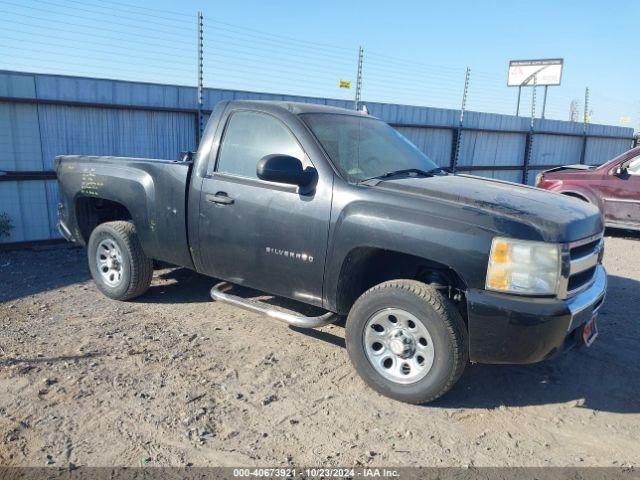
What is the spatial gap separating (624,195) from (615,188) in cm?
19

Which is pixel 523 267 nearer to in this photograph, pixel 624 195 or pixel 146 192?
pixel 146 192

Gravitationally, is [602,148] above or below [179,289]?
above

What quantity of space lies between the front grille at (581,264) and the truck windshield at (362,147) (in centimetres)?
145

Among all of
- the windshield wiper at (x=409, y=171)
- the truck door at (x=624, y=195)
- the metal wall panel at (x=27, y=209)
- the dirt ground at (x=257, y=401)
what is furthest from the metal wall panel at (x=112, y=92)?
the truck door at (x=624, y=195)

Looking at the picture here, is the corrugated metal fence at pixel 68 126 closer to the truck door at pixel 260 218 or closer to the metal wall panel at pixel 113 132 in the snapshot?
the metal wall panel at pixel 113 132

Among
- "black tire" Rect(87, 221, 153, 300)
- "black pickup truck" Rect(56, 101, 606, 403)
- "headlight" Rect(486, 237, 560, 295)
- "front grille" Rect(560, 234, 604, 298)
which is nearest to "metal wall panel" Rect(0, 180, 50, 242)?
"black tire" Rect(87, 221, 153, 300)

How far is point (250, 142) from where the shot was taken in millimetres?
4324

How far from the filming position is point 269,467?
2.83 meters

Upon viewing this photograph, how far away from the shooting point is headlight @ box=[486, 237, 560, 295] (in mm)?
3127

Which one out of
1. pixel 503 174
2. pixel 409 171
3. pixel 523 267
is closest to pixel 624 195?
pixel 503 174

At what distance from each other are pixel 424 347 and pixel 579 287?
108 centimetres

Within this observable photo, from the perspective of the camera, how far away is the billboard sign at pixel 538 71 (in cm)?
2716

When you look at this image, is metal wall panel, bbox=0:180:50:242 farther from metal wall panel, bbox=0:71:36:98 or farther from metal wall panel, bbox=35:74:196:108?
metal wall panel, bbox=35:74:196:108

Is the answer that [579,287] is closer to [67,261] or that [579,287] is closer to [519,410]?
[519,410]
